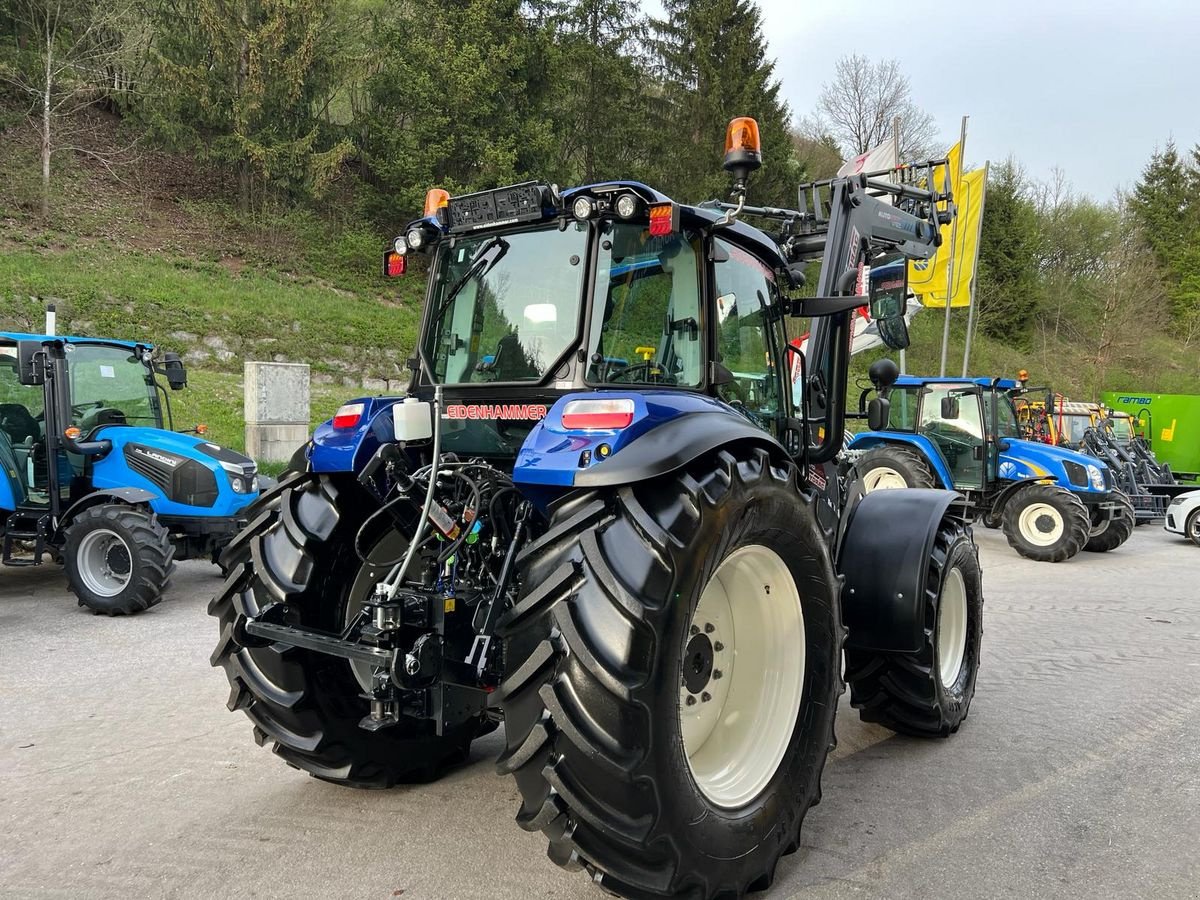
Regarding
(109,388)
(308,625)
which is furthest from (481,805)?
(109,388)

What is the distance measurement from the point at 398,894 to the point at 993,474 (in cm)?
1044

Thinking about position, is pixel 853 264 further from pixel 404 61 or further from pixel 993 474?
pixel 404 61

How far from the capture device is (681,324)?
10.3 ft

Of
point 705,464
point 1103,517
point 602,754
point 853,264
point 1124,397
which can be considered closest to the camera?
point 602,754

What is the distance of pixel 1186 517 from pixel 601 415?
12.9 metres

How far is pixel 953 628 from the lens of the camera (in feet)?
14.7

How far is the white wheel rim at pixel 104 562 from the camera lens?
6.68 metres

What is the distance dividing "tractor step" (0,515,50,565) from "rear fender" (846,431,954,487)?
9233mm

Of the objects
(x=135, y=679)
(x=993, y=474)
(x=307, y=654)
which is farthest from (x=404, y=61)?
(x=307, y=654)

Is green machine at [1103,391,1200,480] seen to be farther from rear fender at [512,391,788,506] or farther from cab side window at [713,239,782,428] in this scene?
rear fender at [512,391,788,506]

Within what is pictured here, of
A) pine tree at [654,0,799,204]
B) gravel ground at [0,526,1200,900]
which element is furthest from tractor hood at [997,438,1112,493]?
pine tree at [654,0,799,204]

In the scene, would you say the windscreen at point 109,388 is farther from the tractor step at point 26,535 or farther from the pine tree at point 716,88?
the pine tree at point 716,88

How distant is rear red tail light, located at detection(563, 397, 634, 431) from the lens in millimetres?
2521

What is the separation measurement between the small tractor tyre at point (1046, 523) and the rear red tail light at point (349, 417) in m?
9.76
